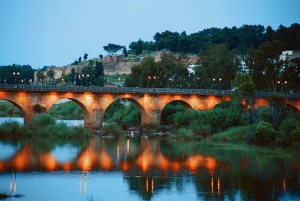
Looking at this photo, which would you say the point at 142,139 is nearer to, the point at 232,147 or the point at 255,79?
the point at 232,147

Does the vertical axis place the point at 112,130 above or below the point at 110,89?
below

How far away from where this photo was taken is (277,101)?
5319cm

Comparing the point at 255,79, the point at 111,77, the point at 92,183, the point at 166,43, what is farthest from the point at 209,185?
the point at 166,43

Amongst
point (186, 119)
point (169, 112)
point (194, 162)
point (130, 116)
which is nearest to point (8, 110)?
point (130, 116)

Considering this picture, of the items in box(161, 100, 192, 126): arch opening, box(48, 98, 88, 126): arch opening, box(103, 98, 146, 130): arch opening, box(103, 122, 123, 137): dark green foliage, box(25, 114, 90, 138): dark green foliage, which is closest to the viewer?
box(25, 114, 90, 138): dark green foliage

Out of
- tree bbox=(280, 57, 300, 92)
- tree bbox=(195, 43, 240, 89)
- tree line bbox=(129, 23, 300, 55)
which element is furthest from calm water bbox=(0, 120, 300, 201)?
tree line bbox=(129, 23, 300, 55)

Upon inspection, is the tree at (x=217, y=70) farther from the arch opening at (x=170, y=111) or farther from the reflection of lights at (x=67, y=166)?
the reflection of lights at (x=67, y=166)

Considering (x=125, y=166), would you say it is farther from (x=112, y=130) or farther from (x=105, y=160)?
(x=112, y=130)

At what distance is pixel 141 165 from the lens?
115ft

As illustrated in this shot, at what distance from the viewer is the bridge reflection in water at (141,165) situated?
2864cm

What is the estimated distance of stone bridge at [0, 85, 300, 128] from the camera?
59.8 metres

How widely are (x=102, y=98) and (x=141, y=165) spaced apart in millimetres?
30236

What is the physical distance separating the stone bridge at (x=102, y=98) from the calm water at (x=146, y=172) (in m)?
12.9

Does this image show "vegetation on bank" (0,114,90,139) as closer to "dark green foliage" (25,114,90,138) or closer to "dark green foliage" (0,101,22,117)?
"dark green foliage" (25,114,90,138)
